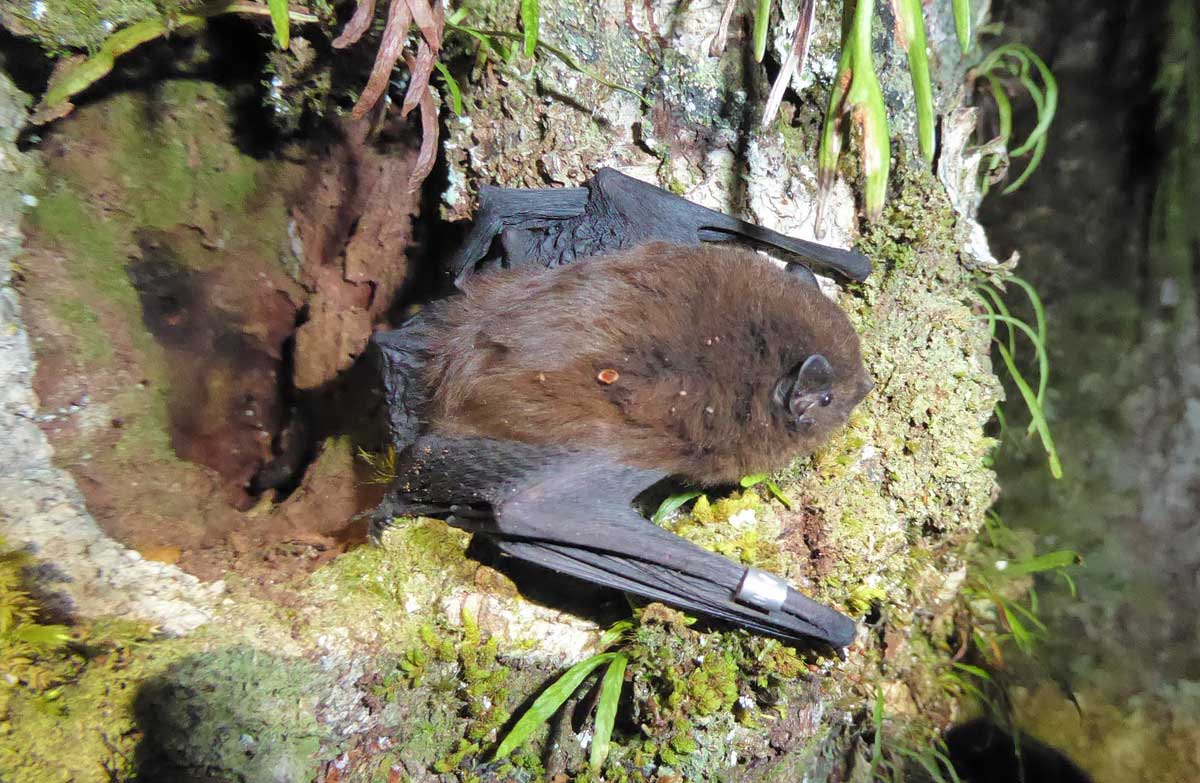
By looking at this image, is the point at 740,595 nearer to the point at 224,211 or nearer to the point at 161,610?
the point at 161,610

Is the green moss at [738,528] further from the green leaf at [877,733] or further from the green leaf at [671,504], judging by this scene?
the green leaf at [877,733]

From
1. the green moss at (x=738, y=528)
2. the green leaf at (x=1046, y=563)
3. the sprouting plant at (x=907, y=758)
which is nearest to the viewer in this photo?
the green moss at (x=738, y=528)

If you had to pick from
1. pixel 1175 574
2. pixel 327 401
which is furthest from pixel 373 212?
pixel 1175 574

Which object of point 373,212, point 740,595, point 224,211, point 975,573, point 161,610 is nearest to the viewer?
point 740,595

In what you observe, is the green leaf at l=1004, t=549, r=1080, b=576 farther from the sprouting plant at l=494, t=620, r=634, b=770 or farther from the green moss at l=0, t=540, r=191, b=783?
the green moss at l=0, t=540, r=191, b=783

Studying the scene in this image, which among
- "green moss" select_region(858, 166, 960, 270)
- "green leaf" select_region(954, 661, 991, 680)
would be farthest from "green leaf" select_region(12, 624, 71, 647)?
"green leaf" select_region(954, 661, 991, 680)

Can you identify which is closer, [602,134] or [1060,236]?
[602,134]

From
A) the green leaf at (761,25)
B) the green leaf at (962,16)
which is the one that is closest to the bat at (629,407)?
the green leaf at (761,25)
